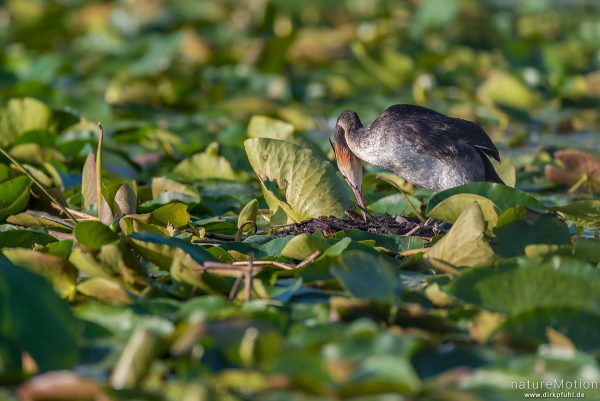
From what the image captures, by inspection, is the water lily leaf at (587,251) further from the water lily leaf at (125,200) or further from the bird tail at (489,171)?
the water lily leaf at (125,200)

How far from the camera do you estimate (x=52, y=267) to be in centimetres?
350

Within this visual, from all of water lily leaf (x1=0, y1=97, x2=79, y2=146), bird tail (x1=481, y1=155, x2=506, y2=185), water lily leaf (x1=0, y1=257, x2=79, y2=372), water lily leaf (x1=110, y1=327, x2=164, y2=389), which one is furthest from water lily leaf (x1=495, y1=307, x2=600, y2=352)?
water lily leaf (x1=0, y1=97, x2=79, y2=146)

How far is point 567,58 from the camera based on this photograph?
428 inches

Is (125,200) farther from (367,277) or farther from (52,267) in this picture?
(367,277)

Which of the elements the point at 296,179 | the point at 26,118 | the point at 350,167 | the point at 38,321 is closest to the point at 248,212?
the point at 296,179

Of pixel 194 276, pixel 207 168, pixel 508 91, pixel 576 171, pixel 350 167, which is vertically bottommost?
pixel 508 91

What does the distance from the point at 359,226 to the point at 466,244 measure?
2.60ft

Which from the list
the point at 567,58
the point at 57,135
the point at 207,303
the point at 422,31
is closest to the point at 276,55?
the point at 422,31

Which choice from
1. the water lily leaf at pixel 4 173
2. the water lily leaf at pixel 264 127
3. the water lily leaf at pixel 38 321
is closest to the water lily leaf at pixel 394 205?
the water lily leaf at pixel 264 127

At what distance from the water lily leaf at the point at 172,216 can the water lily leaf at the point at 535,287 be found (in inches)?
58.9

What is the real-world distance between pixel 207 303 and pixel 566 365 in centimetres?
109

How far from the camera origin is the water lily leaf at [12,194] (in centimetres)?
476

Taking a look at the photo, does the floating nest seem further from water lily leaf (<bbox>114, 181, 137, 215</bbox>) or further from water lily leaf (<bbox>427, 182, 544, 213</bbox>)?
water lily leaf (<bbox>114, 181, 137, 215</bbox>)

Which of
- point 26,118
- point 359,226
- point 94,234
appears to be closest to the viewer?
point 94,234
